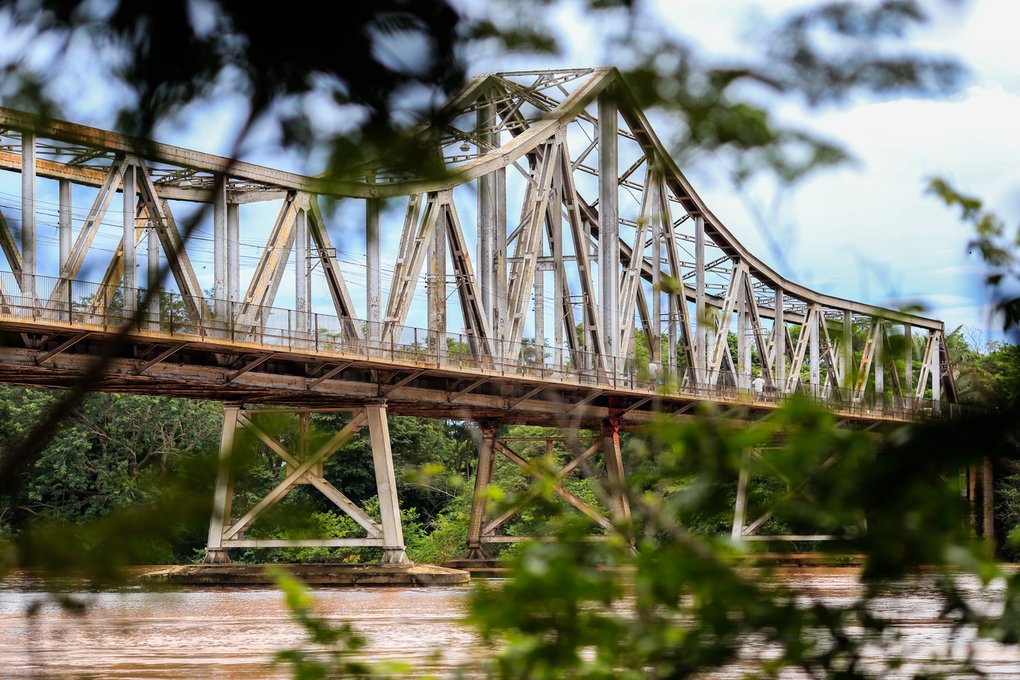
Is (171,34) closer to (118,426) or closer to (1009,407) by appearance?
(1009,407)

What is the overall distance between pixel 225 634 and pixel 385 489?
14900 mm

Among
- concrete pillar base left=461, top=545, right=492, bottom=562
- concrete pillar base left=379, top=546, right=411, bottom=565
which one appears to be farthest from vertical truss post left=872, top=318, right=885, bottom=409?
concrete pillar base left=461, top=545, right=492, bottom=562

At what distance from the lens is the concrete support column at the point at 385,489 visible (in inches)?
1220

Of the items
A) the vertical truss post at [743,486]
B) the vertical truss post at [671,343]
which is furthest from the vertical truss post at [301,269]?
the vertical truss post at [743,486]

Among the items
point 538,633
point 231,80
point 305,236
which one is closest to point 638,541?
point 538,633

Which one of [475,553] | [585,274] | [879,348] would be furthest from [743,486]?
[585,274]

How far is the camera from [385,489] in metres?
31.2

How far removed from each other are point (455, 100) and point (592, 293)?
4077 centimetres

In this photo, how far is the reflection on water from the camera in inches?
123

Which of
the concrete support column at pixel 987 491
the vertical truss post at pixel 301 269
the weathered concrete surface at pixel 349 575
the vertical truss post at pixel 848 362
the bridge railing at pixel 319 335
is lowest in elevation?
the weathered concrete surface at pixel 349 575

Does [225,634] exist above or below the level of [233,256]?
below

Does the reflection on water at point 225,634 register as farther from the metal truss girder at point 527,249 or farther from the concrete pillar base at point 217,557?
the metal truss girder at point 527,249

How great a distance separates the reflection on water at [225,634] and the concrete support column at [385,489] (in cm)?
608

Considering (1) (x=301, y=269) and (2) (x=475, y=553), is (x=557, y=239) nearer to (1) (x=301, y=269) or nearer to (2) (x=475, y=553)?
(2) (x=475, y=553)
